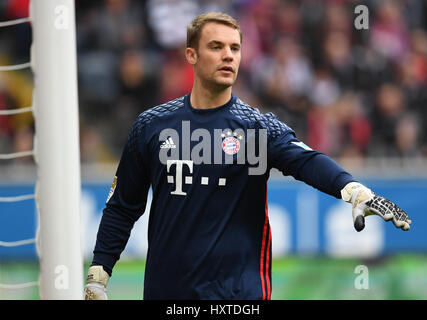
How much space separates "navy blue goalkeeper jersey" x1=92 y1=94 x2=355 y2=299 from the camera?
4184 millimetres

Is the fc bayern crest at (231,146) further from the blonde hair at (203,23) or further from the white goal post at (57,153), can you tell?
the white goal post at (57,153)

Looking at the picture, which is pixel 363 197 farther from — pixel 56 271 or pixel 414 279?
pixel 414 279

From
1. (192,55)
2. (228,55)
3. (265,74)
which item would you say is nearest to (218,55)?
(228,55)

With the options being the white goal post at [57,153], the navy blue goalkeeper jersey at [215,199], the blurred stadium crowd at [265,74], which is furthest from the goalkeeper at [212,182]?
the blurred stadium crowd at [265,74]

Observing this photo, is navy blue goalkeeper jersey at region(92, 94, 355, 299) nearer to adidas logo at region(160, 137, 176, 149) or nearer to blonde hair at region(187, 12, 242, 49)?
adidas logo at region(160, 137, 176, 149)

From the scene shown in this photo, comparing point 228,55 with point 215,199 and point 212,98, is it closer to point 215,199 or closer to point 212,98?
point 212,98

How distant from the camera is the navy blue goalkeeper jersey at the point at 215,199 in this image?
418cm

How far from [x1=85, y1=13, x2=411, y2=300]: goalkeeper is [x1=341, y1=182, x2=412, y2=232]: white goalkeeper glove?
0.32 meters

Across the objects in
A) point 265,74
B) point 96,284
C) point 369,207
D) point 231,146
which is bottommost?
point 96,284

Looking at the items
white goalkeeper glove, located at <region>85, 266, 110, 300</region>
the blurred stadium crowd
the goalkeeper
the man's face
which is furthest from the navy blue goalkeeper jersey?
the blurred stadium crowd

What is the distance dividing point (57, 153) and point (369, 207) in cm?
174

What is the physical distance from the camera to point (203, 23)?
14.5 feet

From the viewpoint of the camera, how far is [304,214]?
28.6ft
